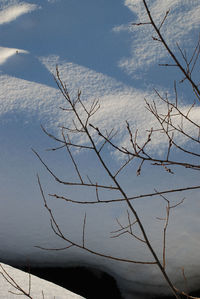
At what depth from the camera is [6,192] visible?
3.12m

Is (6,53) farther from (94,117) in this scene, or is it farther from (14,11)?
(94,117)

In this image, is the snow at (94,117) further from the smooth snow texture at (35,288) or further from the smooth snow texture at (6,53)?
the smooth snow texture at (35,288)

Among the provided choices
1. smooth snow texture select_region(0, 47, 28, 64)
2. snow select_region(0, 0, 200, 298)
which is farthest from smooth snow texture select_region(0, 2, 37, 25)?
smooth snow texture select_region(0, 47, 28, 64)

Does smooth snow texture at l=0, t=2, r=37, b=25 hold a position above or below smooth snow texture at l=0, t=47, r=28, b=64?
above

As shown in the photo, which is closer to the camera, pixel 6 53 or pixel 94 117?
pixel 94 117

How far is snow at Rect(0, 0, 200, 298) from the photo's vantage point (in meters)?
3.00

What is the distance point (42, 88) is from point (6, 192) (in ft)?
4.36

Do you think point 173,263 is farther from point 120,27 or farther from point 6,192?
point 120,27

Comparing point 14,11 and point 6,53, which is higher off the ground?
point 14,11

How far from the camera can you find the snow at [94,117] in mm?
3004

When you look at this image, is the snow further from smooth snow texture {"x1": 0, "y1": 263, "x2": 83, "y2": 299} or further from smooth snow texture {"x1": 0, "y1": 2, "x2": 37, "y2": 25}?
smooth snow texture {"x1": 0, "y1": 263, "x2": 83, "y2": 299}

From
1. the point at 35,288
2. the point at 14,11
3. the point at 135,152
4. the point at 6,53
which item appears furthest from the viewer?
the point at 14,11

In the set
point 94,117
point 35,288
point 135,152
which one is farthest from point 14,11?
point 135,152

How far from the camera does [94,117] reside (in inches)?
145
